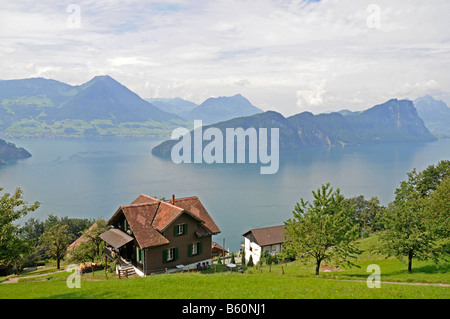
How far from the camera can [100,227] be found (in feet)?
110

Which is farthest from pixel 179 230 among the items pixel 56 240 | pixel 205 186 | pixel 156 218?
pixel 205 186

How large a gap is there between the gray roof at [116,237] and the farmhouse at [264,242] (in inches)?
1197

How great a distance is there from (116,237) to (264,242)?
32.1m

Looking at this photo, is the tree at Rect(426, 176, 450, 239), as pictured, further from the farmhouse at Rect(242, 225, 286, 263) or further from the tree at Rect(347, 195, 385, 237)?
the tree at Rect(347, 195, 385, 237)

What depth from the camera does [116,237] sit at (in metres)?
30.8

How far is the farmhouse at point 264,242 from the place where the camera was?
56000mm

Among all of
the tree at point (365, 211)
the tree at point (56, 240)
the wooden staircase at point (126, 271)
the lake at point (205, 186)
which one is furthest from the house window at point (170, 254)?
the tree at point (365, 211)

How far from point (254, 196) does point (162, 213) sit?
297 feet

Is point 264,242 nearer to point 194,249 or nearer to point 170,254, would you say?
point 194,249

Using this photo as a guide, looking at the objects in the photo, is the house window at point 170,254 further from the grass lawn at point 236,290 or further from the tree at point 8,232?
the tree at point 8,232

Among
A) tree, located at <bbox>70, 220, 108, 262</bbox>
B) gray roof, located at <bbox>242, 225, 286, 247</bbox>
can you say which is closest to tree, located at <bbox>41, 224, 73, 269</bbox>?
tree, located at <bbox>70, 220, 108, 262</bbox>

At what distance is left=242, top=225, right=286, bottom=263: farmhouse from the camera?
5600 centimetres
